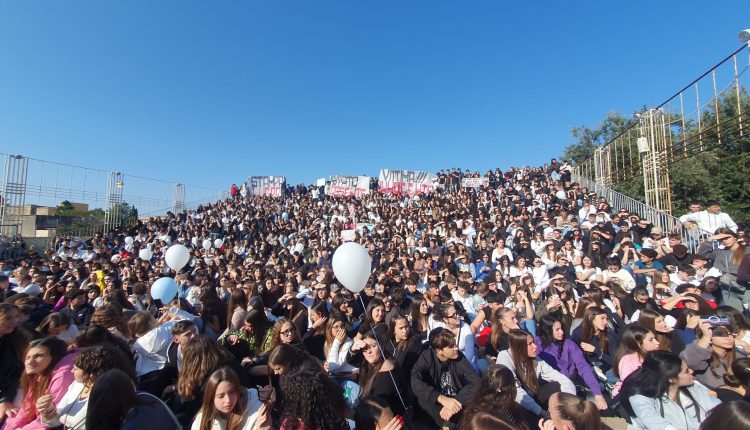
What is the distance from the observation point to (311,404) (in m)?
2.26

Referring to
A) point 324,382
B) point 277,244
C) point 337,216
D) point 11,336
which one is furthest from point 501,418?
point 337,216

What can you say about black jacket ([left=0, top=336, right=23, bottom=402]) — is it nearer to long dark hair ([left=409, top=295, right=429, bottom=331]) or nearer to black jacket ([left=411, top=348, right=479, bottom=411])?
black jacket ([left=411, top=348, right=479, bottom=411])

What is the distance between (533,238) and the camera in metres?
11.2

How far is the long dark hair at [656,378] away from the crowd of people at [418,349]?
0.04 feet

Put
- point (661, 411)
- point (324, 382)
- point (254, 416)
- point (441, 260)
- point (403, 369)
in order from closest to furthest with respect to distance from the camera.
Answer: point (324, 382), point (254, 416), point (661, 411), point (403, 369), point (441, 260)

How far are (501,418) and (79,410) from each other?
2.87 meters

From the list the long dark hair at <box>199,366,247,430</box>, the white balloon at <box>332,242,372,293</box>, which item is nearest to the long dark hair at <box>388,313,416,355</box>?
the white balloon at <box>332,242,372,293</box>

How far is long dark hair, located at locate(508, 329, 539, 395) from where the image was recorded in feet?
11.9

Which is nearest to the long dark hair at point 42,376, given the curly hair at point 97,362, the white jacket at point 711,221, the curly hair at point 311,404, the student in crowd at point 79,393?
the student in crowd at point 79,393

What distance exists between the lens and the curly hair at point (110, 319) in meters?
4.10

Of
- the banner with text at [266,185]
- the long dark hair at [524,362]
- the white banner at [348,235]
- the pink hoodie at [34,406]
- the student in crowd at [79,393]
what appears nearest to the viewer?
the student in crowd at [79,393]

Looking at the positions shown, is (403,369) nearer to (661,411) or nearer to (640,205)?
(661,411)

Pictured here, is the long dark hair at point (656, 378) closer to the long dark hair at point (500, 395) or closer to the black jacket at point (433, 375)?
the long dark hair at point (500, 395)

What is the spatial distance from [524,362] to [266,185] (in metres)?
27.1
